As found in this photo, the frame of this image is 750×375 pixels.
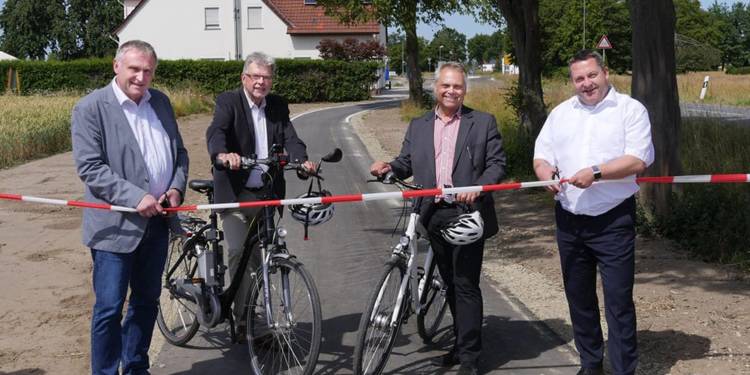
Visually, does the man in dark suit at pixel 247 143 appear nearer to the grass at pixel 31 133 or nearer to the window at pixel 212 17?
the grass at pixel 31 133

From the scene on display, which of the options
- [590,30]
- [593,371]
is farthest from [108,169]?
[590,30]

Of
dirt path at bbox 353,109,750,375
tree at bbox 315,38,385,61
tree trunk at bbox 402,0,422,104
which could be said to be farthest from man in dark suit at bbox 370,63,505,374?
tree at bbox 315,38,385,61

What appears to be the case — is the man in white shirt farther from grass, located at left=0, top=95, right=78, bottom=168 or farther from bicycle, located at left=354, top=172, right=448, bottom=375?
grass, located at left=0, top=95, right=78, bottom=168

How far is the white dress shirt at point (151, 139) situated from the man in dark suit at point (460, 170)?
124 centimetres

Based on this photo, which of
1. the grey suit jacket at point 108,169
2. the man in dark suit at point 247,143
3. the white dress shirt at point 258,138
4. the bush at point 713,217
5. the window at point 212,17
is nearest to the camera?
the grey suit jacket at point 108,169

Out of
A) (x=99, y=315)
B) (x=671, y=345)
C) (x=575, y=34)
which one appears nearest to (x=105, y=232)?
(x=99, y=315)

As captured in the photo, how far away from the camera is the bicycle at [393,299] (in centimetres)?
479

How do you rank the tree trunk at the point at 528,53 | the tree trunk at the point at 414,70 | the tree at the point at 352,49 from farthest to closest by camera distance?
the tree at the point at 352,49, the tree trunk at the point at 414,70, the tree trunk at the point at 528,53

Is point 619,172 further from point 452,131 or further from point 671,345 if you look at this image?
point 671,345

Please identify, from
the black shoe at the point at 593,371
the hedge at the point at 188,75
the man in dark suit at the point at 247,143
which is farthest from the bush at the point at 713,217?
the hedge at the point at 188,75

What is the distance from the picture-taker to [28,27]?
92.0m

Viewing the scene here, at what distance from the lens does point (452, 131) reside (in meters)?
5.23

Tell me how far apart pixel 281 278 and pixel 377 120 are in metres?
27.8

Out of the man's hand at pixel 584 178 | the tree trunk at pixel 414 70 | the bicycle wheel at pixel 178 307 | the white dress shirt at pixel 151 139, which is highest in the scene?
the tree trunk at pixel 414 70
